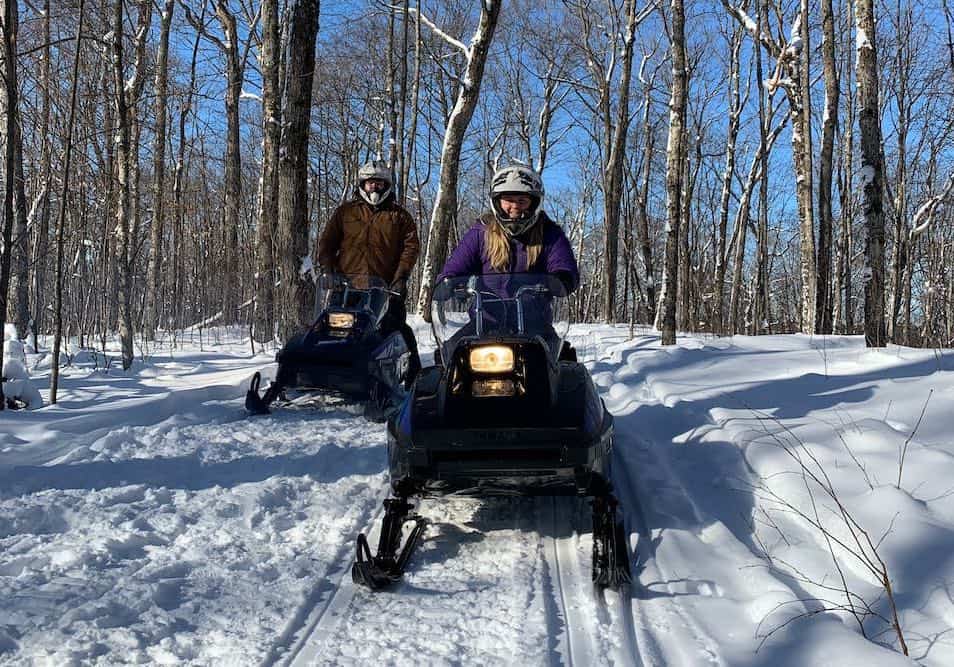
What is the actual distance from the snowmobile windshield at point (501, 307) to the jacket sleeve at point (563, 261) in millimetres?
257

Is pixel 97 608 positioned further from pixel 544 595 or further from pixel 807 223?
pixel 807 223

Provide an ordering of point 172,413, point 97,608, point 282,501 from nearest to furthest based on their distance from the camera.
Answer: point 97,608 → point 282,501 → point 172,413

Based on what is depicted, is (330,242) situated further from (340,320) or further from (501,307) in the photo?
(501,307)

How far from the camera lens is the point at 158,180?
13.7 metres

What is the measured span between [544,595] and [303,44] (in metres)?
8.26

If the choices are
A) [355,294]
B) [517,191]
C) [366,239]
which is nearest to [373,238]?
[366,239]

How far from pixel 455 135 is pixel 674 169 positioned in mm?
3885

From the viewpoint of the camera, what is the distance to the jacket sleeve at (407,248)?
6.41 m

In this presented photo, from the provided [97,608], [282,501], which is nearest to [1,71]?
[282,501]

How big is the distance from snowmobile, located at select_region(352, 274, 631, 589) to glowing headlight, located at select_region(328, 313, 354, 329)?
2.50 m

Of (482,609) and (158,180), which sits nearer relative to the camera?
(482,609)

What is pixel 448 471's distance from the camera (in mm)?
2869

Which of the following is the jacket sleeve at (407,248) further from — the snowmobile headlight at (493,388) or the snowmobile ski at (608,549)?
the snowmobile ski at (608,549)

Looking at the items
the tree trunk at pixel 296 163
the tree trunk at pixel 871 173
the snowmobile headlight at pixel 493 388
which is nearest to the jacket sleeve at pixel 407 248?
the tree trunk at pixel 296 163
